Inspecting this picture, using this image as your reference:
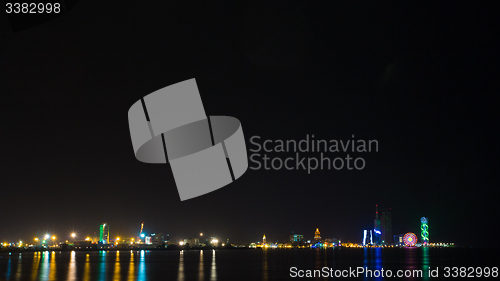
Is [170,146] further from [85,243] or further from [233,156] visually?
[85,243]

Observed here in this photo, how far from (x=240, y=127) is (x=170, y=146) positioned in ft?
27.7

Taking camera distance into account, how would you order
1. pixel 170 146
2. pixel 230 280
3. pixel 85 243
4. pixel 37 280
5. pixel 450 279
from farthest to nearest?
pixel 85 243
pixel 170 146
pixel 450 279
pixel 230 280
pixel 37 280

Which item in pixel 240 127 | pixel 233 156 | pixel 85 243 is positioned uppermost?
pixel 240 127

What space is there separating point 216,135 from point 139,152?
737 cm

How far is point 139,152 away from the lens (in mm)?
40969

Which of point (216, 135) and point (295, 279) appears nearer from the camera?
point (295, 279)

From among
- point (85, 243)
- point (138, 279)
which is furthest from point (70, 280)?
point (85, 243)

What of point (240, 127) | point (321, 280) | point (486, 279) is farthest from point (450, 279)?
point (240, 127)

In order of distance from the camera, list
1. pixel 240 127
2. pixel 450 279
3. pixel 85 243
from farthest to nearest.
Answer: pixel 85 243 → pixel 240 127 → pixel 450 279

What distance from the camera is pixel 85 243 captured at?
19100 centimetres

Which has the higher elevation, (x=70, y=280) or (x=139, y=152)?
(x=139, y=152)

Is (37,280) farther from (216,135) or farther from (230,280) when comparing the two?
(216,135)

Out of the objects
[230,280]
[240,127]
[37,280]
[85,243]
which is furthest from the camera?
[85,243]

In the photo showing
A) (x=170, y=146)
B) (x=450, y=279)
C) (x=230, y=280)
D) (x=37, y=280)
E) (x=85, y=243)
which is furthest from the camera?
(x=85, y=243)
